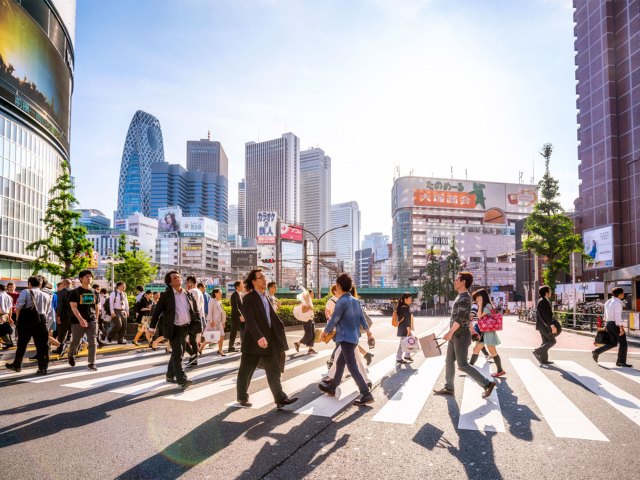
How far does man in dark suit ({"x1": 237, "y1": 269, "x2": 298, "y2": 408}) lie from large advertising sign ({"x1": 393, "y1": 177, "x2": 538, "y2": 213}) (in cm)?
10788

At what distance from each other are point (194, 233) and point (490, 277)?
3887 inches

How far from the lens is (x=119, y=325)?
13906 millimetres

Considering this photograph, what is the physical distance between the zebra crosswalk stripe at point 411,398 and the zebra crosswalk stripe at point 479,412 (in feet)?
1.79

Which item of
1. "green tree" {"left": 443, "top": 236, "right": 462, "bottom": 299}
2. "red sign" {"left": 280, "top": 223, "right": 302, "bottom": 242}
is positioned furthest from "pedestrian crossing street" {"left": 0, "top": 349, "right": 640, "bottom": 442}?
"red sign" {"left": 280, "top": 223, "right": 302, "bottom": 242}

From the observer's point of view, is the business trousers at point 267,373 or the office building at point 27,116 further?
the office building at point 27,116

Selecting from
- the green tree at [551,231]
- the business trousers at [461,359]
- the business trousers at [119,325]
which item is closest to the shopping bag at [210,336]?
the business trousers at [461,359]

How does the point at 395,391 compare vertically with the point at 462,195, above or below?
below

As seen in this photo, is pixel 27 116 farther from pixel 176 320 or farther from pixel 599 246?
pixel 599 246

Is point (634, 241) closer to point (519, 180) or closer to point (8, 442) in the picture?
point (8, 442)

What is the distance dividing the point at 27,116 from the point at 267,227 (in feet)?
253

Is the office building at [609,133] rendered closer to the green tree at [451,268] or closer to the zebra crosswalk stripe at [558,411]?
the green tree at [451,268]

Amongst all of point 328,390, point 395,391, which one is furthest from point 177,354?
point 395,391

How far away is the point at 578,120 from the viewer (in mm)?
56562

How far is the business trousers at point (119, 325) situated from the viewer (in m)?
13.8
